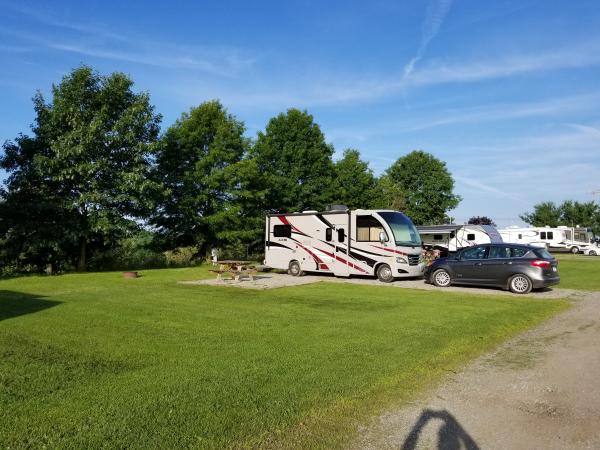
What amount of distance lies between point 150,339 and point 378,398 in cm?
393

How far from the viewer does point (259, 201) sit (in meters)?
31.7

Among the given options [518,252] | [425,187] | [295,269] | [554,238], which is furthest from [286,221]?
[425,187]

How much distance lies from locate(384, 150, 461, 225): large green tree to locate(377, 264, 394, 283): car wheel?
41.5 metres

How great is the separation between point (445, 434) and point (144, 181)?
19.3 m

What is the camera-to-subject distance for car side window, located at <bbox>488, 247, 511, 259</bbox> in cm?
1543

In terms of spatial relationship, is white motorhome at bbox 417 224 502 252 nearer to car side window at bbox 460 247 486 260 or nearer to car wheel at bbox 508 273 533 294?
car side window at bbox 460 247 486 260

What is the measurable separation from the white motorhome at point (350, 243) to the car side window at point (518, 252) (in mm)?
3838

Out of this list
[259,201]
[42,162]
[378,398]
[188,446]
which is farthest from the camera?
[259,201]

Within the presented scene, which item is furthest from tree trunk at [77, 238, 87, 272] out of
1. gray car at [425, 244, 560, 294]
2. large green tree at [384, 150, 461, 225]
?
large green tree at [384, 150, 461, 225]

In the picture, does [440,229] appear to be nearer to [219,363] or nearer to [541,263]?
[541,263]

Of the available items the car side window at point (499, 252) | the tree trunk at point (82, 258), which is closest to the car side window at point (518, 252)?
the car side window at point (499, 252)

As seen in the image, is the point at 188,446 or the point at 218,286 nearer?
the point at 188,446

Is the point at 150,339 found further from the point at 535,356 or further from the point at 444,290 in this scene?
the point at 444,290

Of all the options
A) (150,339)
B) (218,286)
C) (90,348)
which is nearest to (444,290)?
→ (218,286)
